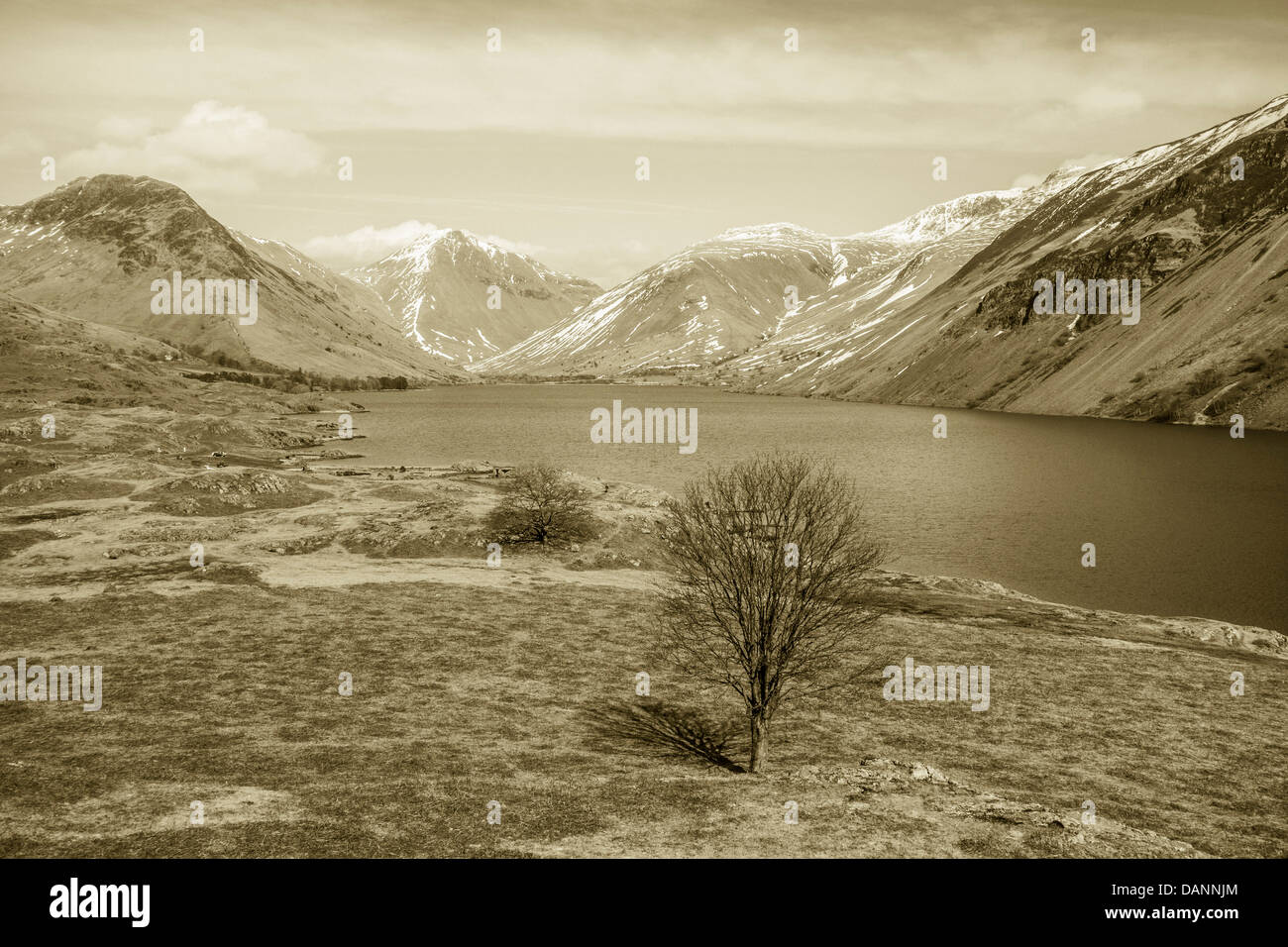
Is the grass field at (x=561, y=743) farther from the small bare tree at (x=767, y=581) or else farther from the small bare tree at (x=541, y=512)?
the small bare tree at (x=541, y=512)

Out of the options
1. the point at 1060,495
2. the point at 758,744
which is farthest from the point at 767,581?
the point at 1060,495

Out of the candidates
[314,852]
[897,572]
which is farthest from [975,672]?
[314,852]

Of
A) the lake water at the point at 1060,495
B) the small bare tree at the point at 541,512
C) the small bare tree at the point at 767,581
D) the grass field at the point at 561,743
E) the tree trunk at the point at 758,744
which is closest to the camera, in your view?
the grass field at the point at 561,743

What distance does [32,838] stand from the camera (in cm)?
2095

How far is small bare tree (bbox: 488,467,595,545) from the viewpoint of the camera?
75438 mm

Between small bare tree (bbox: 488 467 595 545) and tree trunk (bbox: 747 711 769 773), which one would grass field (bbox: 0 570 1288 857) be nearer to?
tree trunk (bbox: 747 711 769 773)

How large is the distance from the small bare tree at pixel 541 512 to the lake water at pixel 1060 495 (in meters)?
27.7

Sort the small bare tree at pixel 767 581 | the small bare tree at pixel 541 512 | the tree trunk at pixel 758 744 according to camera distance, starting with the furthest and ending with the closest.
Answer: the small bare tree at pixel 541 512 → the small bare tree at pixel 767 581 → the tree trunk at pixel 758 744

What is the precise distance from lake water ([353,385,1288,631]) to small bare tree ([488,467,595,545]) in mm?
27729

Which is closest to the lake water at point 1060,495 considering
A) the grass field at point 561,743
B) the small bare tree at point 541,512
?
the grass field at point 561,743

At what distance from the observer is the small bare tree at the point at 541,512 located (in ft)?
247

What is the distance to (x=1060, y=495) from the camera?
349 ft

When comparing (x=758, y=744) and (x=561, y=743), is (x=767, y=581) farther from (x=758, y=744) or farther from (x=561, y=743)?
(x=561, y=743)
